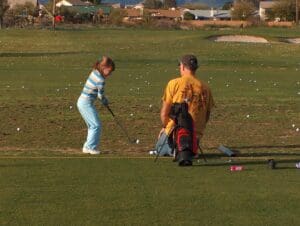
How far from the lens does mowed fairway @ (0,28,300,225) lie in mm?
9281

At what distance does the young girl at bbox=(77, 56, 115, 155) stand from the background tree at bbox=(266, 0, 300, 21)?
379 ft

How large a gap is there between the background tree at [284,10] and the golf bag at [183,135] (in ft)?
384

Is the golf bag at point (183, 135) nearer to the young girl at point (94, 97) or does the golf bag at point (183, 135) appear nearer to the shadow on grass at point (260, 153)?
the shadow on grass at point (260, 153)

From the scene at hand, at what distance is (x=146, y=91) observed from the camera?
1001 inches

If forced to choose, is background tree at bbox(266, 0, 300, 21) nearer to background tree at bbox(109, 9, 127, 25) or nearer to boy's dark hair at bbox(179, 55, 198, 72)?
background tree at bbox(109, 9, 127, 25)

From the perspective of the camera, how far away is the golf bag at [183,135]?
12227 millimetres

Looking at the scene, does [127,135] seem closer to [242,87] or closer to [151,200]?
[151,200]

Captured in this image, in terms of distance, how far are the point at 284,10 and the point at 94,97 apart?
11892cm

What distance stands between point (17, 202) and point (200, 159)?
4042mm

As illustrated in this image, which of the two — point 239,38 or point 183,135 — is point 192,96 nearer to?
point 183,135

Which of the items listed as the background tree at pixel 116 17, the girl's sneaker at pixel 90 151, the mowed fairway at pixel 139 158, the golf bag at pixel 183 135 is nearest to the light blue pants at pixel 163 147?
the mowed fairway at pixel 139 158

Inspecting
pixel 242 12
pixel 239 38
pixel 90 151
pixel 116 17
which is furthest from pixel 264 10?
pixel 90 151

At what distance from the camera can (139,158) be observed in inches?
520

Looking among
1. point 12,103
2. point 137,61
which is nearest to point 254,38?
point 137,61
